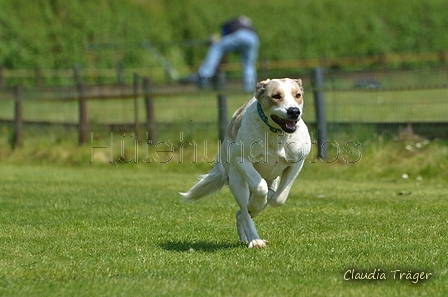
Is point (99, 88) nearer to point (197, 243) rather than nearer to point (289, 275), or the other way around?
point (197, 243)

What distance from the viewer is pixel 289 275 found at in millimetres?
5953

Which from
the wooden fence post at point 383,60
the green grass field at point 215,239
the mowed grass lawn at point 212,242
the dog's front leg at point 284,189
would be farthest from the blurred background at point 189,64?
the dog's front leg at point 284,189

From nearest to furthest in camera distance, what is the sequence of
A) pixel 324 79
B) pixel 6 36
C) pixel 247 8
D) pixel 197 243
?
1. pixel 197 243
2. pixel 324 79
3. pixel 6 36
4. pixel 247 8

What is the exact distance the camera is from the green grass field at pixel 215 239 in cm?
568

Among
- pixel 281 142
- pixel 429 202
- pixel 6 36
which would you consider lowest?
pixel 429 202

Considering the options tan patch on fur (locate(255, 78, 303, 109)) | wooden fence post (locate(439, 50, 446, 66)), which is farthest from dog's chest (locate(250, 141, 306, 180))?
wooden fence post (locate(439, 50, 446, 66))

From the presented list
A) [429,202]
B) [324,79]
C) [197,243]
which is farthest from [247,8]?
[197,243]

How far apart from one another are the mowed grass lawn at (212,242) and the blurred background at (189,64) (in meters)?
2.52

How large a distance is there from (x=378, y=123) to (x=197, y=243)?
7.88 m

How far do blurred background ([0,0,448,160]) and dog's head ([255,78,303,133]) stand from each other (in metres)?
7.13

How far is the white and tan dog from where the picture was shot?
276 inches

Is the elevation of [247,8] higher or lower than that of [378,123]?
higher

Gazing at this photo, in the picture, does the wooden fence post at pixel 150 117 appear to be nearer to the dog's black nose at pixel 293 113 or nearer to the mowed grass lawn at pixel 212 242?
the mowed grass lawn at pixel 212 242

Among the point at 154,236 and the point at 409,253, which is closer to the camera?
the point at 409,253
